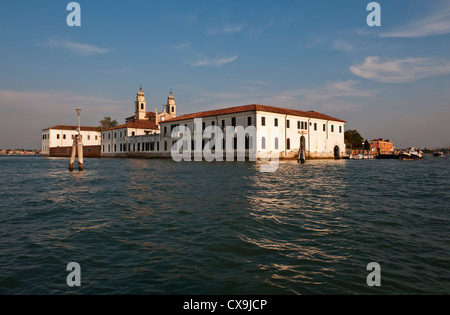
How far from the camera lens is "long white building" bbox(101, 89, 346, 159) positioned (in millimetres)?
38094

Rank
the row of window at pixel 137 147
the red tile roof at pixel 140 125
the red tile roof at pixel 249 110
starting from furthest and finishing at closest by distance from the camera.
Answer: the red tile roof at pixel 140 125
the row of window at pixel 137 147
the red tile roof at pixel 249 110

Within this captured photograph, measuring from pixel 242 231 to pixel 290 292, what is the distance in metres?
2.58

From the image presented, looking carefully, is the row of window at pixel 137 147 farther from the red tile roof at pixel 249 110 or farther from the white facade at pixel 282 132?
the red tile roof at pixel 249 110

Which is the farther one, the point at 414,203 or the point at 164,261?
the point at 414,203

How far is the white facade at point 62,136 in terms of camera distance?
7650 centimetres

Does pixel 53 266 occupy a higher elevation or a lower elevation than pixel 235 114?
lower

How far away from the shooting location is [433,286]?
3.51 m

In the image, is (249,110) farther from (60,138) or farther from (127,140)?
(60,138)

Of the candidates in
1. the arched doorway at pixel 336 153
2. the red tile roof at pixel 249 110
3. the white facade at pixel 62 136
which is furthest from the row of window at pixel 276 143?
the white facade at pixel 62 136

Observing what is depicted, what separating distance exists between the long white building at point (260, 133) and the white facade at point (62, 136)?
2287cm

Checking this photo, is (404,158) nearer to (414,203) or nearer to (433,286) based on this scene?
(414,203)

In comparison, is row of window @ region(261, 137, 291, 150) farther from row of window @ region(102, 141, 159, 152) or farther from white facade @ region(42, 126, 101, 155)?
white facade @ region(42, 126, 101, 155)

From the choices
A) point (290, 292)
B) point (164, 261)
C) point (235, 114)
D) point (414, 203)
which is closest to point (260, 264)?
point (290, 292)

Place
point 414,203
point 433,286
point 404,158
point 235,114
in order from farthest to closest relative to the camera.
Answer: point 404,158 < point 235,114 < point 414,203 < point 433,286
